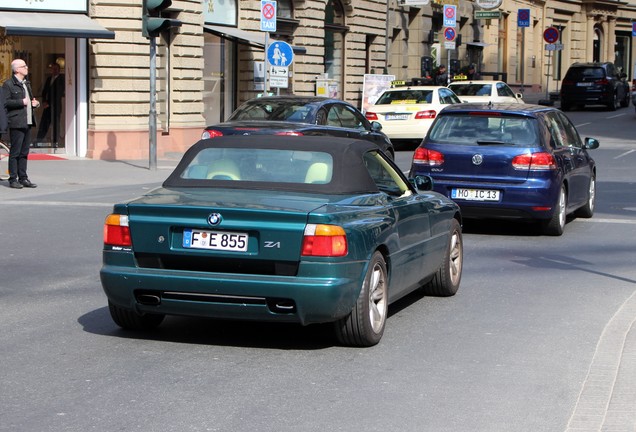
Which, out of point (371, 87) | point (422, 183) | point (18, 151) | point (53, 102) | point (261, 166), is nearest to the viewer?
point (261, 166)

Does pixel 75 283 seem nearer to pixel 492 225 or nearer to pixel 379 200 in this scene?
pixel 379 200

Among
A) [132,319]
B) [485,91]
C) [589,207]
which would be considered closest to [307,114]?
[589,207]

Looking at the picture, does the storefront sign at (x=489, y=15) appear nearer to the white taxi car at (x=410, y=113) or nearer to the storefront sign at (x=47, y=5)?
the white taxi car at (x=410, y=113)

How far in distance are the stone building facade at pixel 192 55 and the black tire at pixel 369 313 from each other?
17.8m

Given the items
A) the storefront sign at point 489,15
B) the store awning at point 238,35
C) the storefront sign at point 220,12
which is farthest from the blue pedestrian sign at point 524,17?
the storefront sign at point 220,12

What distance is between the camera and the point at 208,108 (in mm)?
31453

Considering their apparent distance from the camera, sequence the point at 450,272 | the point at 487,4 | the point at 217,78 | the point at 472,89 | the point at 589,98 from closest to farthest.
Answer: the point at 450,272
the point at 217,78
the point at 472,89
the point at 589,98
the point at 487,4

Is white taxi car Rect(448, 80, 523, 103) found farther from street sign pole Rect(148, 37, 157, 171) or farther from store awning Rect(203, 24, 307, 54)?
street sign pole Rect(148, 37, 157, 171)

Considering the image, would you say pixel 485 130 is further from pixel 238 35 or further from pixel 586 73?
pixel 586 73

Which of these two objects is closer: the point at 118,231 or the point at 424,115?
the point at 118,231

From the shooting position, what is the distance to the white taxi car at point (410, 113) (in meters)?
29.6

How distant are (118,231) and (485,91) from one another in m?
29.1

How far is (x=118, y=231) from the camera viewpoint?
25.0 feet

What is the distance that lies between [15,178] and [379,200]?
40.0ft
